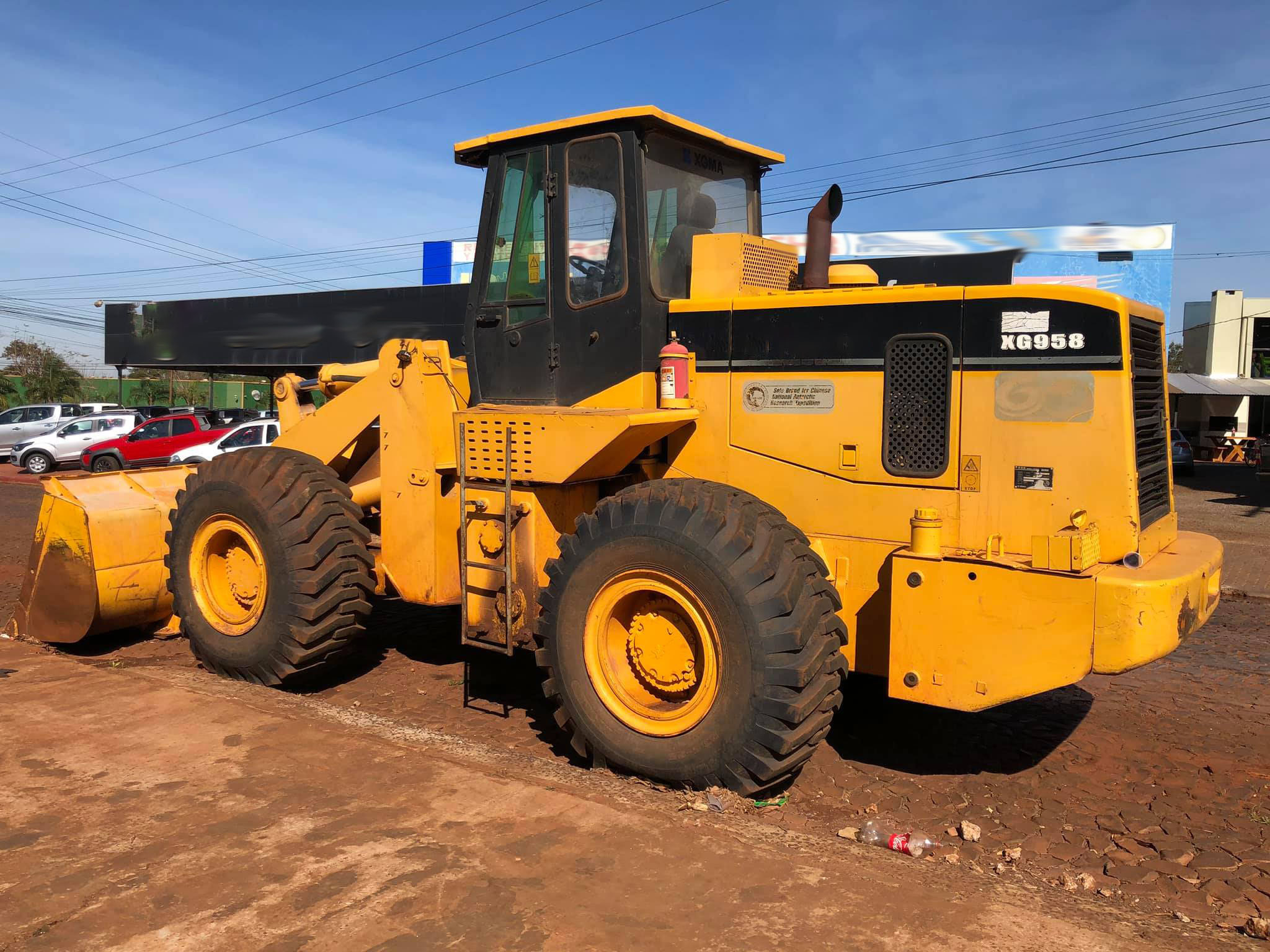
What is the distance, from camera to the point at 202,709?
5.41 meters

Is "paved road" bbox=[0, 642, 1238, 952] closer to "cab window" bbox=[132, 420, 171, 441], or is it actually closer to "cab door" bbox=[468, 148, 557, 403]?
"cab door" bbox=[468, 148, 557, 403]

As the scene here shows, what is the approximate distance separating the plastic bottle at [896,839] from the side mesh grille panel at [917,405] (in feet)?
5.17

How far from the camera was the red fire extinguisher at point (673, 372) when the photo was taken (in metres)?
5.20

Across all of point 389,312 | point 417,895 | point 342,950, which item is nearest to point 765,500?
point 417,895

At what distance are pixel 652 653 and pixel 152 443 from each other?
23981mm

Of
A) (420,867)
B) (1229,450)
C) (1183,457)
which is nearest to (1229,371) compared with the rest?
(1229,450)

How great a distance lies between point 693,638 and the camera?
4719 mm

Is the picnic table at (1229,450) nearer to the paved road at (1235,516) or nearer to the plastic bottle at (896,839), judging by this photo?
the paved road at (1235,516)

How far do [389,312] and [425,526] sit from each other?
23.2 m

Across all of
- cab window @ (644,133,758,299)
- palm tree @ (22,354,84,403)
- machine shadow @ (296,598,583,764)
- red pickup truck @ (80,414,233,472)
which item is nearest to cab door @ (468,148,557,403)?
cab window @ (644,133,758,299)

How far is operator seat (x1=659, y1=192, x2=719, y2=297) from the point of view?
5.56m

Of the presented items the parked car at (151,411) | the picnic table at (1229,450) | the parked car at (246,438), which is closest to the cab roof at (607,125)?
the parked car at (246,438)

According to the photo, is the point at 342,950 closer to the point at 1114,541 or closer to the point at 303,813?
the point at 303,813

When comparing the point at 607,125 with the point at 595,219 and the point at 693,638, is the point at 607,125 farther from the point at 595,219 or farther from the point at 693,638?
the point at 693,638
